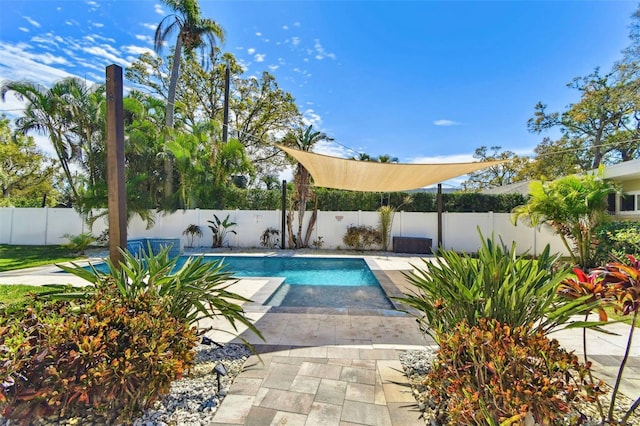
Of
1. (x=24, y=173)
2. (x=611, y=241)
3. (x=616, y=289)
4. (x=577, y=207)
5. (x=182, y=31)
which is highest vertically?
(x=182, y=31)

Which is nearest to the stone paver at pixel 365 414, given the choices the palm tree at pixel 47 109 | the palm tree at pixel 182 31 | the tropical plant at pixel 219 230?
the tropical plant at pixel 219 230

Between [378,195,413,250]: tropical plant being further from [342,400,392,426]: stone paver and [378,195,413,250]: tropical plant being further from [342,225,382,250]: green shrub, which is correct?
[342,400,392,426]: stone paver

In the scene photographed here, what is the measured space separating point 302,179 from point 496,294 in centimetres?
1286

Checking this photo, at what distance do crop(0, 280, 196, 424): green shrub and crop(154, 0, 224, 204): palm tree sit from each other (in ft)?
49.9

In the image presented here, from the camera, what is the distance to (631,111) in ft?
62.9

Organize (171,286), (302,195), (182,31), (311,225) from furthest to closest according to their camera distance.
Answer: (182,31) < (311,225) < (302,195) < (171,286)

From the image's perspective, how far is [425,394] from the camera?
2.88m

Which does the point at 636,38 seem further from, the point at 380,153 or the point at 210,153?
the point at 210,153

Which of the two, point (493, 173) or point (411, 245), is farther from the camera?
point (493, 173)

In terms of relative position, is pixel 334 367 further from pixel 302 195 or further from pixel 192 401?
pixel 302 195

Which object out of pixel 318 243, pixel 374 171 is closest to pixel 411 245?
pixel 318 243

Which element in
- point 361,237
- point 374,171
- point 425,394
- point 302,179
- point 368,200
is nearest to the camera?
point 425,394

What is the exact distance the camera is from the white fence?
15.2 meters

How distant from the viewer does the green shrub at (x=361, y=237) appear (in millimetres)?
15477
